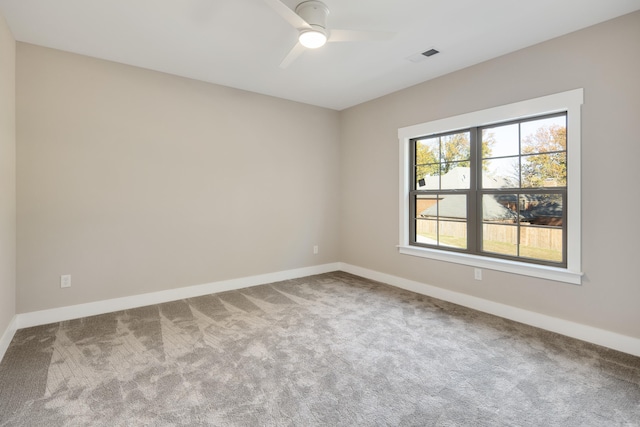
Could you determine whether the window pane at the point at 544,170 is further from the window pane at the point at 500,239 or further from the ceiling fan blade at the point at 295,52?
the ceiling fan blade at the point at 295,52

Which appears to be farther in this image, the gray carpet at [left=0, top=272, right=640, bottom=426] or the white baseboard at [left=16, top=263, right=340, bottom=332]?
the white baseboard at [left=16, top=263, right=340, bottom=332]

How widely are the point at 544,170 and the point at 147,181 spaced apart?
166 inches

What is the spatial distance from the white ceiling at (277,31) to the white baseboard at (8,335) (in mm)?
2578

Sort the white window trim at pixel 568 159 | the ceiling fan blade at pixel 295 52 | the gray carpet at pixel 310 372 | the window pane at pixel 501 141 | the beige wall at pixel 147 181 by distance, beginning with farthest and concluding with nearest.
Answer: the window pane at pixel 501 141 → the beige wall at pixel 147 181 → the white window trim at pixel 568 159 → the ceiling fan blade at pixel 295 52 → the gray carpet at pixel 310 372

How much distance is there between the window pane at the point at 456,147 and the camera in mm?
3666

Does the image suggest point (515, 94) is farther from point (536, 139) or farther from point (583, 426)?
point (583, 426)

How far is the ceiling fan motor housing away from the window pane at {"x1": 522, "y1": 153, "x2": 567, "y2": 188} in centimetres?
241

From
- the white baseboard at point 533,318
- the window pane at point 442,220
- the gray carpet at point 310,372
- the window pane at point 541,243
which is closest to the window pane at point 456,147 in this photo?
the window pane at point 442,220

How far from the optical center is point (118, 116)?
11.0 feet

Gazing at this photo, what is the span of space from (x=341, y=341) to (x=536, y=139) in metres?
2.74

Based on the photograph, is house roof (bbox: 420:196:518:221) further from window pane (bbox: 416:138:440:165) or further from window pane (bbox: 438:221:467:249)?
window pane (bbox: 416:138:440:165)

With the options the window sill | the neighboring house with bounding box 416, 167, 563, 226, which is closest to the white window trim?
the window sill

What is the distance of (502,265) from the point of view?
323 cm

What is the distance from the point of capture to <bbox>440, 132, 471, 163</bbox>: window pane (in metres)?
3.67
